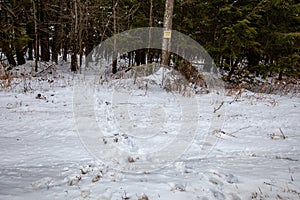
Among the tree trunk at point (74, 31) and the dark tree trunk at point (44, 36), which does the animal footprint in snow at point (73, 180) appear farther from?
the dark tree trunk at point (44, 36)

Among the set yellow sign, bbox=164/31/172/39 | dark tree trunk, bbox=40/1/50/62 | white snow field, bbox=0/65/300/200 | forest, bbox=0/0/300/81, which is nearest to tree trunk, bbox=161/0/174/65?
yellow sign, bbox=164/31/172/39

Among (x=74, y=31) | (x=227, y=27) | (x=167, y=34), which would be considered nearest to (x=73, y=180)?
(x=167, y=34)

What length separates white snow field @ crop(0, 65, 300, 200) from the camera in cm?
194

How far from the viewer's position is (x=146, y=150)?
2.96m

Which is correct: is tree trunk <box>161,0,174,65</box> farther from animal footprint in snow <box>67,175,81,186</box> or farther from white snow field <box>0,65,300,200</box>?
animal footprint in snow <box>67,175,81,186</box>

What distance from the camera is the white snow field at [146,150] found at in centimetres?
194

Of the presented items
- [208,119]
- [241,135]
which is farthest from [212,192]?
[208,119]

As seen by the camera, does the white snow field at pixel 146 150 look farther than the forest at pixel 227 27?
No

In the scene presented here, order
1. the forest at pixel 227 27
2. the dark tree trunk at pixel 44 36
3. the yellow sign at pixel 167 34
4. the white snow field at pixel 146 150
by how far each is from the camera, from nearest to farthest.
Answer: the white snow field at pixel 146 150 → the yellow sign at pixel 167 34 → the forest at pixel 227 27 → the dark tree trunk at pixel 44 36

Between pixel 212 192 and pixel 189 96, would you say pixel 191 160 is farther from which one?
pixel 189 96

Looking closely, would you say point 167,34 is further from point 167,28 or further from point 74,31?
point 74,31

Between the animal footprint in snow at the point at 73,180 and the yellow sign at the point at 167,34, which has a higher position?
the yellow sign at the point at 167,34

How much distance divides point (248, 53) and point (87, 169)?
968cm

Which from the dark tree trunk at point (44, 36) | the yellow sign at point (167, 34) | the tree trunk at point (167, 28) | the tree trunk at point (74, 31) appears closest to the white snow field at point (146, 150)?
the tree trunk at point (167, 28)
